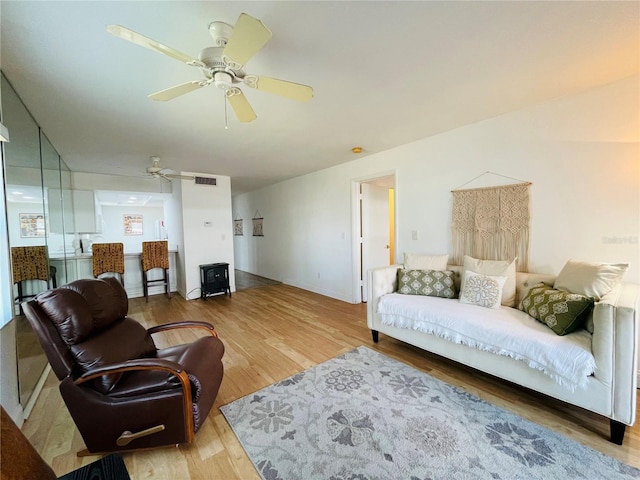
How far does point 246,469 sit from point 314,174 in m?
4.41

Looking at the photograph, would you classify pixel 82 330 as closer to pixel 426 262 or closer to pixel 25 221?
pixel 25 221

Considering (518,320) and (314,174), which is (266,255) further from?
(518,320)

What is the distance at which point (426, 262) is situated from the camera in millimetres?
3033

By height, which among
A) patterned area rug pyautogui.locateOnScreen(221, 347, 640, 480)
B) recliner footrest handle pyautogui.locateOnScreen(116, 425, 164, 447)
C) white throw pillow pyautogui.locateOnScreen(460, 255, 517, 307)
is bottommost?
patterned area rug pyautogui.locateOnScreen(221, 347, 640, 480)

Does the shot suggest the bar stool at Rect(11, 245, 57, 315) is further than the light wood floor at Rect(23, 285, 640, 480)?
Yes

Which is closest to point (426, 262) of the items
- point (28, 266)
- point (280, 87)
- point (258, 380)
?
point (258, 380)

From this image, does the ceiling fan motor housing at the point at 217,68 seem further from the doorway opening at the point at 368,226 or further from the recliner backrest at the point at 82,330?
the doorway opening at the point at 368,226

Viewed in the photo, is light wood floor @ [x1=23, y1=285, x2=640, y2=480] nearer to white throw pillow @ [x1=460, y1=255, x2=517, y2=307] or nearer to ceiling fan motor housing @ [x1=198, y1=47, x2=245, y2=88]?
white throw pillow @ [x1=460, y1=255, x2=517, y2=307]

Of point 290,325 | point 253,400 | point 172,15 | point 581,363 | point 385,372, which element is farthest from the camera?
point 290,325

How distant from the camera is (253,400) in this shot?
1.97m

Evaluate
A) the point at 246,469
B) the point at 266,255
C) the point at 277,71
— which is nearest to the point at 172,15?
the point at 277,71

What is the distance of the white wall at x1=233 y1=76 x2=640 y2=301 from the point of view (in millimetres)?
2080

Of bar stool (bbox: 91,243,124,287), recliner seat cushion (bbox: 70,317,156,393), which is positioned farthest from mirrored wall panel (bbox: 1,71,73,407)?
bar stool (bbox: 91,243,124,287)

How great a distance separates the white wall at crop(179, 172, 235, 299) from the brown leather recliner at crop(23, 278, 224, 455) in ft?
11.0
